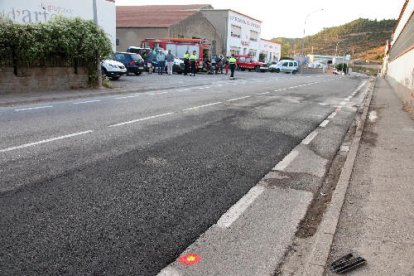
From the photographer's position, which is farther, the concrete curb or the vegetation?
the vegetation

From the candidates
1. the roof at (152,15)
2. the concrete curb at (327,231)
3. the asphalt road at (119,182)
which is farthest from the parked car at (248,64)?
the concrete curb at (327,231)

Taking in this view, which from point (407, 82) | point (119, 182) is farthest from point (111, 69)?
point (119, 182)

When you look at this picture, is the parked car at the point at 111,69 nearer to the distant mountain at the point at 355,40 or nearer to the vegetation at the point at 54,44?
the vegetation at the point at 54,44

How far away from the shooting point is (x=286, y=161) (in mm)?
6516

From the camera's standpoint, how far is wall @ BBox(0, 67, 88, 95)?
47.1 ft

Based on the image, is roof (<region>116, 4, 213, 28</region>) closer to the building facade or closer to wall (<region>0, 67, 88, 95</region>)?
the building facade

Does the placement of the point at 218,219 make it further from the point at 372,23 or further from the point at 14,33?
the point at 372,23

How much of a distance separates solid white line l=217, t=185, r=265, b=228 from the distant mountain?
141301mm

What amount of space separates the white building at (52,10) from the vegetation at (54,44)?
22.3ft

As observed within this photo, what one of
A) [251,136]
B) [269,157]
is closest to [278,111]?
[251,136]

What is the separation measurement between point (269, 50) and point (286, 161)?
80569 mm

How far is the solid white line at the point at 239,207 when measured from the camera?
4.07 meters

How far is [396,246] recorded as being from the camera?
353 cm

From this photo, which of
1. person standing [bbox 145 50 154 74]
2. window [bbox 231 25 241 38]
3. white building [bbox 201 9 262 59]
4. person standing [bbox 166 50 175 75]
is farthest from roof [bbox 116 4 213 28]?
person standing [bbox 166 50 175 75]
